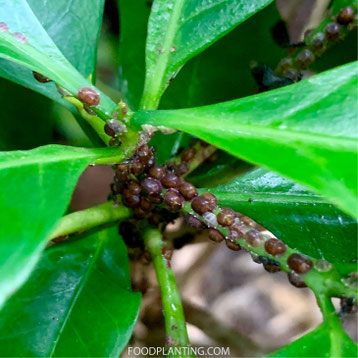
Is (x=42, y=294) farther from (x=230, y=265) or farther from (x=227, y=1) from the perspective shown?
(x=230, y=265)

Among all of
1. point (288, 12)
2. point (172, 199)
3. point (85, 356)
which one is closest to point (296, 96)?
point (172, 199)

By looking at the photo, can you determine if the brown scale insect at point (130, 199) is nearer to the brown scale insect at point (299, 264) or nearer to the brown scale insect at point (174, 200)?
the brown scale insect at point (174, 200)

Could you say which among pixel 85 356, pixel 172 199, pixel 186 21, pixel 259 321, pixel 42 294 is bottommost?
pixel 259 321

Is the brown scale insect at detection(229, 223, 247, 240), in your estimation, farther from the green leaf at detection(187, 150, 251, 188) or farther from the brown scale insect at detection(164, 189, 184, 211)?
the green leaf at detection(187, 150, 251, 188)

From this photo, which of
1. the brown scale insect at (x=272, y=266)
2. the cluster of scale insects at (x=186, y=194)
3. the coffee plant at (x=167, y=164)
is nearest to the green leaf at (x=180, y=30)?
the coffee plant at (x=167, y=164)

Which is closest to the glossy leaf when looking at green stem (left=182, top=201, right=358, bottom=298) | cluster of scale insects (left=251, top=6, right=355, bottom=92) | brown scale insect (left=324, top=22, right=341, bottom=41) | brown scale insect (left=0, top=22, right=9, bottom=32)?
brown scale insect (left=0, top=22, right=9, bottom=32)
